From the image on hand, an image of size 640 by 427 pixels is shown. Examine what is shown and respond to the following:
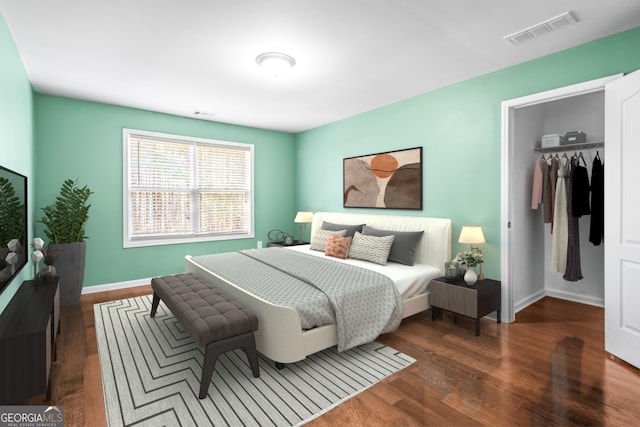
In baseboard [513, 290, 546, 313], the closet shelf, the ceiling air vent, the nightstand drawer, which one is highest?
the ceiling air vent

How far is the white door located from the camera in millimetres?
2311

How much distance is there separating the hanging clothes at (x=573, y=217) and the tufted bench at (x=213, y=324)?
10.9ft

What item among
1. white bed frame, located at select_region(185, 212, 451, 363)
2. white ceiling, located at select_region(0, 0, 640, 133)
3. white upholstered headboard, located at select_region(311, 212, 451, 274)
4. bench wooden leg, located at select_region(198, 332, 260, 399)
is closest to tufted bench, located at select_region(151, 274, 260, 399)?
bench wooden leg, located at select_region(198, 332, 260, 399)

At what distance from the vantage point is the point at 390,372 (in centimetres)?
230

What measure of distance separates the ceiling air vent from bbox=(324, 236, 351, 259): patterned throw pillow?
8.11 ft

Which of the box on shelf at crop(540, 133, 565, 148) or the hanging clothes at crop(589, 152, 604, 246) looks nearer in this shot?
the hanging clothes at crop(589, 152, 604, 246)

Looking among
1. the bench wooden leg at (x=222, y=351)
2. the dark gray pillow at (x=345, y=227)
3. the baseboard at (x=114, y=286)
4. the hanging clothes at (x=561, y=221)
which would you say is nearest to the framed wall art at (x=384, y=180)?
Answer: the dark gray pillow at (x=345, y=227)

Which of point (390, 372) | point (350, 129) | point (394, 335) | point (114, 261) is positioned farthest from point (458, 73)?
point (114, 261)

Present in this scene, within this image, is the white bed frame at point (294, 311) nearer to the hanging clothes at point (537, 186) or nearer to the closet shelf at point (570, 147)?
the hanging clothes at point (537, 186)

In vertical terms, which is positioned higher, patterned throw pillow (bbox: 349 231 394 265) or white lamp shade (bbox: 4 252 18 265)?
white lamp shade (bbox: 4 252 18 265)

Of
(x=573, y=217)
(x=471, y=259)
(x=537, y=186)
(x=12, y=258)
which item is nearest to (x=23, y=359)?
(x=12, y=258)

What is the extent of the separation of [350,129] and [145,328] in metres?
3.67

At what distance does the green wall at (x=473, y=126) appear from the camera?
8.70ft

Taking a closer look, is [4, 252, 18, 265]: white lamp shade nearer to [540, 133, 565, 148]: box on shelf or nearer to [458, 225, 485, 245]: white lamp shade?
[458, 225, 485, 245]: white lamp shade
